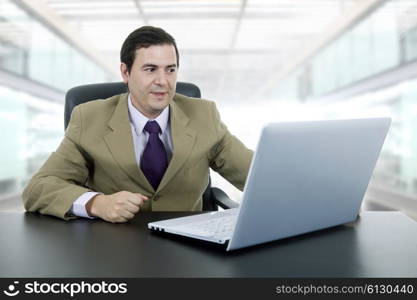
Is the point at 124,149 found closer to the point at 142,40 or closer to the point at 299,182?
the point at 142,40

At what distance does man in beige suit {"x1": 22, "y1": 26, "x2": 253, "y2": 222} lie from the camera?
123 centimetres

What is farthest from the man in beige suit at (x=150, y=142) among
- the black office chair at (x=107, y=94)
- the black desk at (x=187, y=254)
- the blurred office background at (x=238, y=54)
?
the blurred office background at (x=238, y=54)

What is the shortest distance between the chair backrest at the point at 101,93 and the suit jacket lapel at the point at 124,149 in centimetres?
33

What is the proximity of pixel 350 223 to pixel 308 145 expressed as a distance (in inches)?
12.6

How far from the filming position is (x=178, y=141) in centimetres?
127

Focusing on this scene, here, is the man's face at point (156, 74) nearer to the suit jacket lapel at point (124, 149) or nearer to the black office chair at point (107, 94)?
the suit jacket lapel at point (124, 149)

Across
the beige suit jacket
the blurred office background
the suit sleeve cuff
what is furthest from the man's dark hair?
the blurred office background

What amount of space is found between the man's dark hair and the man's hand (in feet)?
1.88

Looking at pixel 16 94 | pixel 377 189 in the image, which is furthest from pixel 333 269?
pixel 377 189

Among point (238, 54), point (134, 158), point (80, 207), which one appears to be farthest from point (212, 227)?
point (238, 54)

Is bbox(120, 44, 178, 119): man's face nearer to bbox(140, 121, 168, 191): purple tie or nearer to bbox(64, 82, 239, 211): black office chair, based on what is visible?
bbox(140, 121, 168, 191): purple tie

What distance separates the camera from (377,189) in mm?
4820

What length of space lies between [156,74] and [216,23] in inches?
182

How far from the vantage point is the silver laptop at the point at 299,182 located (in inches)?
23.6
